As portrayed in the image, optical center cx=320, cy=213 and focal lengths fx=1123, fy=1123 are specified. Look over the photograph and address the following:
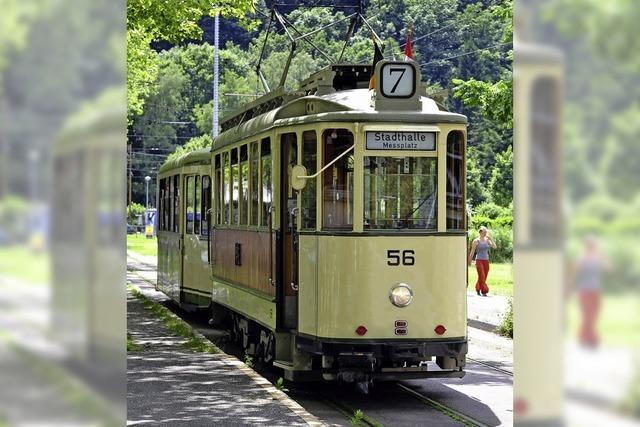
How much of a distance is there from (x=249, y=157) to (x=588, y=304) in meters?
11.9

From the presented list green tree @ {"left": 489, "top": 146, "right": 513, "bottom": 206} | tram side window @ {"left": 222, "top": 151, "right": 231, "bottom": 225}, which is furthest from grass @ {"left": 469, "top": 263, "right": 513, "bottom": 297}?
green tree @ {"left": 489, "top": 146, "right": 513, "bottom": 206}

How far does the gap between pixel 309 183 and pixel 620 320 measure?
9827mm

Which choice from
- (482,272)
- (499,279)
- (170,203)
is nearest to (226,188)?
(170,203)

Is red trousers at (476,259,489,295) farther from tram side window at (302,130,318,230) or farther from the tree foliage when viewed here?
tram side window at (302,130,318,230)

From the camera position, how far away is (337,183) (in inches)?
438

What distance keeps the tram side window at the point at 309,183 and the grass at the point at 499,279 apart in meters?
12.8

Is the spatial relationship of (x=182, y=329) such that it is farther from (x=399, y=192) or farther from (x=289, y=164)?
(x=399, y=192)

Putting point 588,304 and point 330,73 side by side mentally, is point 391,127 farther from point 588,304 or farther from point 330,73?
point 588,304

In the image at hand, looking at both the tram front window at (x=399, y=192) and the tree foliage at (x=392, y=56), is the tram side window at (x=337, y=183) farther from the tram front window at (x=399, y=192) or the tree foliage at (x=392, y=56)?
the tree foliage at (x=392, y=56)

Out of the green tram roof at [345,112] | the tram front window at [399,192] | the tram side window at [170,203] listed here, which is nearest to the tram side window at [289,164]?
the green tram roof at [345,112]

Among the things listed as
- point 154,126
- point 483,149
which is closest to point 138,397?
point 483,149

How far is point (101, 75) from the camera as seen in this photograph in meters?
1.96

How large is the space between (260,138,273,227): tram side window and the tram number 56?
1.97m

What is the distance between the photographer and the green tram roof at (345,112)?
10859 mm
